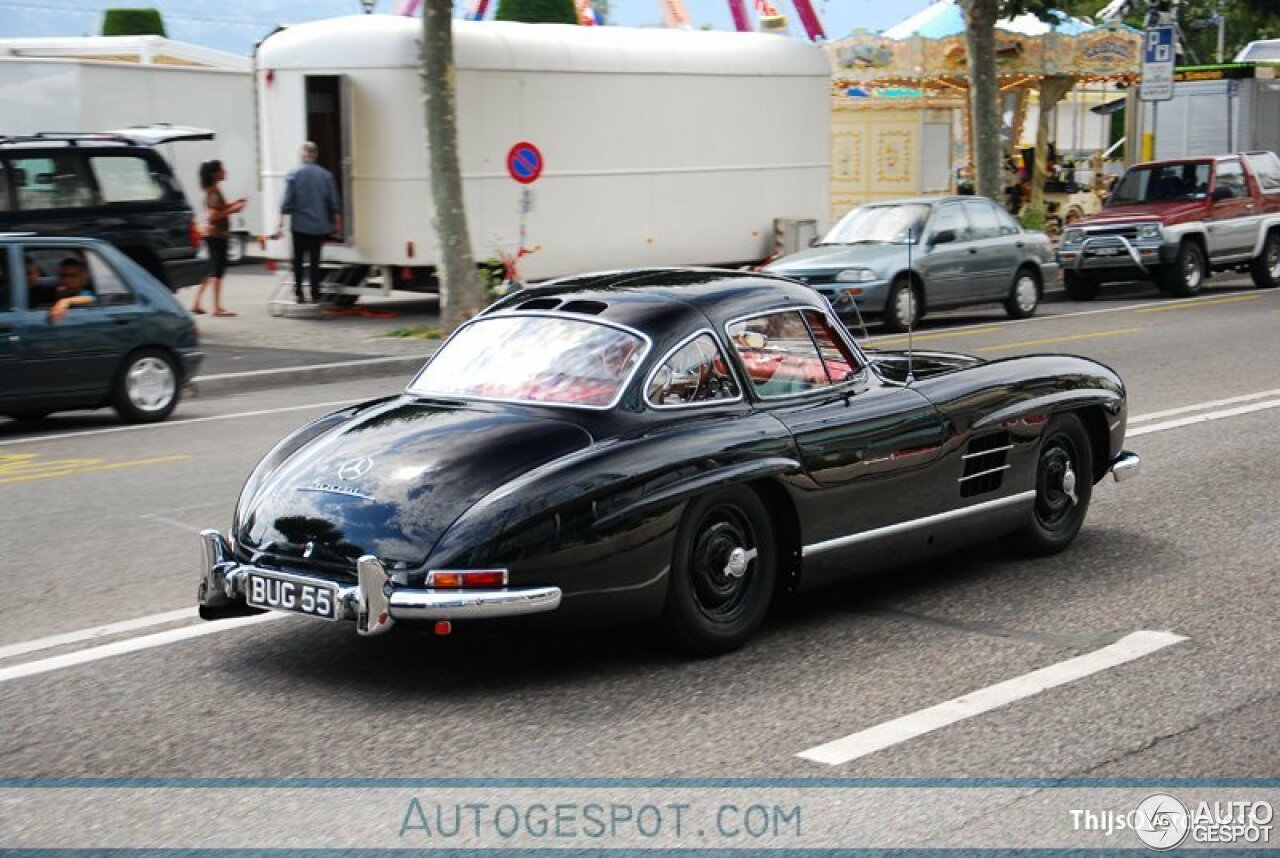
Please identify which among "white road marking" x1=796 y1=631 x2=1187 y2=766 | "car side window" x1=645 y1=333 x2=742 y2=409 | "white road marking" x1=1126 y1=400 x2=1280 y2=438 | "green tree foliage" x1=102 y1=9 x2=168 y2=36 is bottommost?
"white road marking" x1=796 y1=631 x2=1187 y2=766

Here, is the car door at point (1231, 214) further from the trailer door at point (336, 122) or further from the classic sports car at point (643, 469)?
the classic sports car at point (643, 469)

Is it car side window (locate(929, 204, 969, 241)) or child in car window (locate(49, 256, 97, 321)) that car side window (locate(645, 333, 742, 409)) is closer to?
child in car window (locate(49, 256, 97, 321))

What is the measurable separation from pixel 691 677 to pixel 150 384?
28.1 feet

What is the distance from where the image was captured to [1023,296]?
73.0 ft

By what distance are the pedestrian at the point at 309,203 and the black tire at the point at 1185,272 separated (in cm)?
1126

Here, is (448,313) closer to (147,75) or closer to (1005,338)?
(1005,338)

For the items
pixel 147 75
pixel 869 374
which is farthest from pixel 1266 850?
pixel 147 75

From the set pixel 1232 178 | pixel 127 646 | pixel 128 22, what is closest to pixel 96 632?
pixel 127 646

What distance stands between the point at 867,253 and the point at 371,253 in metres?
5.93

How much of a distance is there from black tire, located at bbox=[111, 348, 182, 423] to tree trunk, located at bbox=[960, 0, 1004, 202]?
56.9 feet

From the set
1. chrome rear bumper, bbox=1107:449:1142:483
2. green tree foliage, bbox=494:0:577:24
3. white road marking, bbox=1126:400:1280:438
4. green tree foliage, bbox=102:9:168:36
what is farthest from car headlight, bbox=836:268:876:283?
green tree foliage, bbox=102:9:168:36

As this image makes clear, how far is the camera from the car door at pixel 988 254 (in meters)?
21.4

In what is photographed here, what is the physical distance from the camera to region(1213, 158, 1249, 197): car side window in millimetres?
25266

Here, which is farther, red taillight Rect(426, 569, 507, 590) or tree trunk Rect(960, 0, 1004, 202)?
tree trunk Rect(960, 0, 1004, 202)
